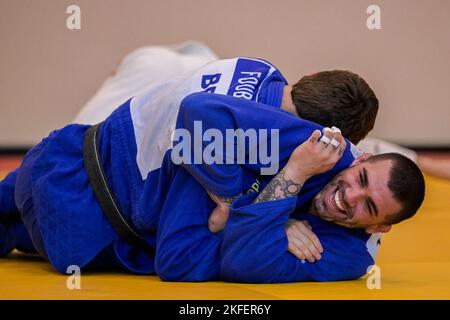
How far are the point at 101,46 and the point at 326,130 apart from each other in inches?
241

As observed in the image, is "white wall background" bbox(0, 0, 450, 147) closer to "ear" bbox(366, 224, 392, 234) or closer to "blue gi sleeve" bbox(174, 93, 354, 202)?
"ear" bbox(366, 224, 392, 234)

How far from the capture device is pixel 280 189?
2.93 meters

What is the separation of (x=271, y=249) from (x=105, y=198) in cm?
79

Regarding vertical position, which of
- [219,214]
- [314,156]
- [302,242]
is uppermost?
[314,156]

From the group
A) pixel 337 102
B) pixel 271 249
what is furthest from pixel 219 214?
pixel 337 102

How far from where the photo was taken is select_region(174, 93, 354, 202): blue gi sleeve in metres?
2.93

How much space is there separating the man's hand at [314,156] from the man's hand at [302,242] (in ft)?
0.75

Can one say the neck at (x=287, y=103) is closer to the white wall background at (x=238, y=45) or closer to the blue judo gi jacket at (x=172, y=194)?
the blue judo gi jacket at (x=172, y=194)

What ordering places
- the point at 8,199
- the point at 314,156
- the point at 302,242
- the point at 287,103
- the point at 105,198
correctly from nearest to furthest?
the point at 314,156 → the point at 302,242 → the point at 105,198 → the point at 287,103 → the point at 8,199

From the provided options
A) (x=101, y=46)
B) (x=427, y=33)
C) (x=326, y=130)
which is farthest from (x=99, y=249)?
(x=427, y=33)

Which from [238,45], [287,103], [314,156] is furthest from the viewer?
[238,45]

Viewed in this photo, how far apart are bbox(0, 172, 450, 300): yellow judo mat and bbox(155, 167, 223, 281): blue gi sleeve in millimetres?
65

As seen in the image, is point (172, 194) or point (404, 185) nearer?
point (404, 185)

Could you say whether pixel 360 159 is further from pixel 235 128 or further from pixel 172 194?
pixel 172 194
